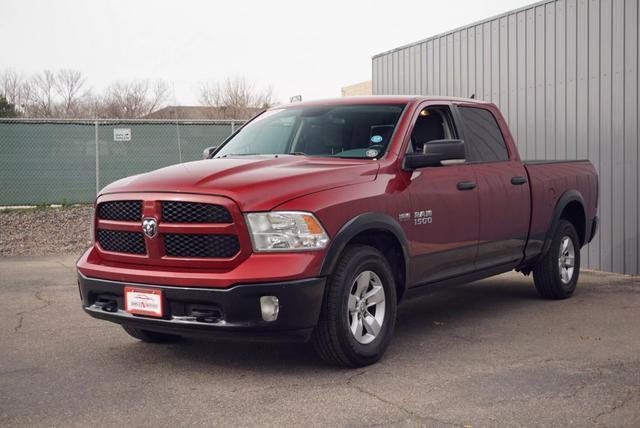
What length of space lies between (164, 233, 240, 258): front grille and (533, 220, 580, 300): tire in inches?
163

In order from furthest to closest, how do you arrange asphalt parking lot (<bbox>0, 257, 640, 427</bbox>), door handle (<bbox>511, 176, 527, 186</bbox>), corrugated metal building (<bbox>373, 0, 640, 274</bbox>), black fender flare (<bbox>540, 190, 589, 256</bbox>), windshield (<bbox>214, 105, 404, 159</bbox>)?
corrugated metal building (<bbox>373, 0, 640, 274</bbox>), black fender flare (<bbox>540, 190, 589, 256</bbox>), door handle (<bbox>511, 176, 527, 186</bbox>), windshield (<bbox>214, 105, 404, 159</bbox>), asphalt parking lot (<bbox>0, 257, 640, 427</bbox>)

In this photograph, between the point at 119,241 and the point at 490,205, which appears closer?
the point at 119,241

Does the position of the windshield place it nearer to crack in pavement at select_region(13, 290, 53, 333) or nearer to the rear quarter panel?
the rear quarter panel

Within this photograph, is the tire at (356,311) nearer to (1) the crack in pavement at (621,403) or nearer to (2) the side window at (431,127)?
(2) the side window at (431,127)

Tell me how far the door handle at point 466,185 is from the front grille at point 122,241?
2.60 metres

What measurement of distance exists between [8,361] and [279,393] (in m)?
2.17

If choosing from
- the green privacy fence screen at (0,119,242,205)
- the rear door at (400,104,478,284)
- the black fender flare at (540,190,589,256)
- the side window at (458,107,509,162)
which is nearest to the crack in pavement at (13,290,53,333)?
the rear door at (400,104,478,284)

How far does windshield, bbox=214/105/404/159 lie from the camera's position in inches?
248

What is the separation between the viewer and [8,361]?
19.4ft

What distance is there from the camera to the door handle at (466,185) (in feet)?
21.8

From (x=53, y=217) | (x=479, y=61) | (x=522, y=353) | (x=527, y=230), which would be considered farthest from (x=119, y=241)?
(x=53, y=217)

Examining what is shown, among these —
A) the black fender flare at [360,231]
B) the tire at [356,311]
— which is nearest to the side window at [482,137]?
the black fender flare at [360,231]

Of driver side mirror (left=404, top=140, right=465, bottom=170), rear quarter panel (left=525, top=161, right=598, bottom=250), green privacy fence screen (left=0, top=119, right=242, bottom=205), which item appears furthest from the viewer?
green privacy fence screen (left=0, top=119, right=242, bottom=205)

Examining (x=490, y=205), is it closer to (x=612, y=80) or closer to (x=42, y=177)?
(x=612, y=80)
